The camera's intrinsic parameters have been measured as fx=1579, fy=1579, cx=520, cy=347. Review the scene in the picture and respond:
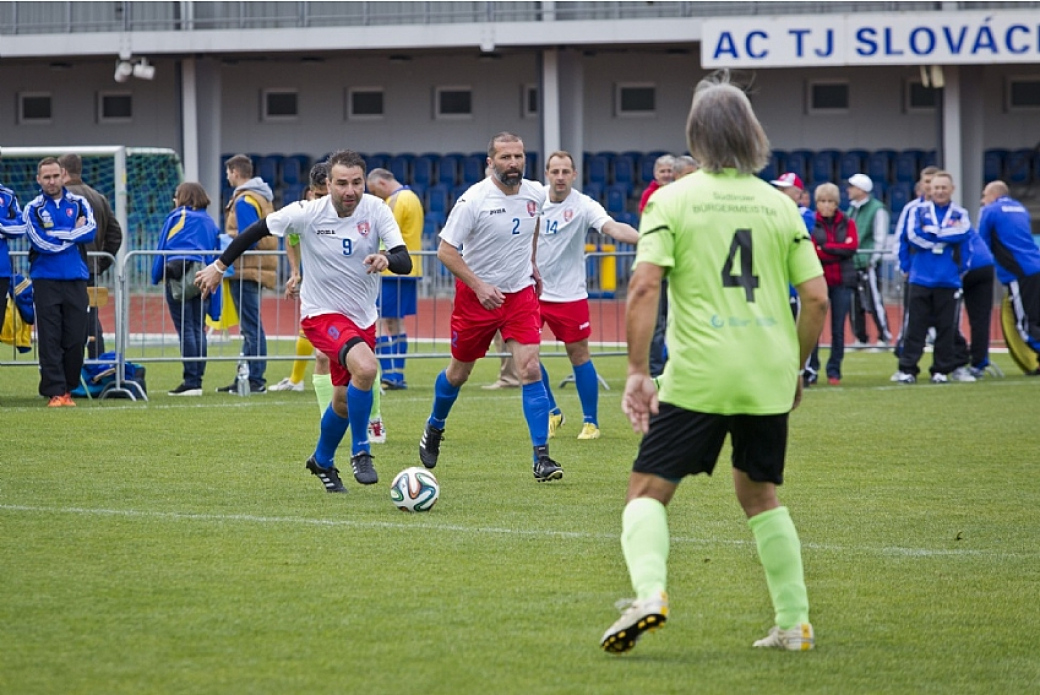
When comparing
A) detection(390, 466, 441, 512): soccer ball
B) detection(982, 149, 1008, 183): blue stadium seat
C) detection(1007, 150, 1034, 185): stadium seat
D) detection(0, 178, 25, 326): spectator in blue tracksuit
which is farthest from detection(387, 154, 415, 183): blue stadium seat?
detection(390, 466, 441, 512): soccer ball

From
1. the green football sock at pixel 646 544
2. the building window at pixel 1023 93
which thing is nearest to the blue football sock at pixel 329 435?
the green football sock at pixel 646 544

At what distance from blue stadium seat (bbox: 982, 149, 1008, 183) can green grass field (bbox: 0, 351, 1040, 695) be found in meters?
23.3

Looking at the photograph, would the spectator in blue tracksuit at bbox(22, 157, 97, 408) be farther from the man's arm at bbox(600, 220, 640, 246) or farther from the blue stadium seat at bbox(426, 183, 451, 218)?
the blue stadium seat at bbox(426, 183, 451, 218)

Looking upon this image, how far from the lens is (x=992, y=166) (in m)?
34.0

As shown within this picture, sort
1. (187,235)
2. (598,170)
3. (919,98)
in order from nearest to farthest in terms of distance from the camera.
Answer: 1. (187,235)
2. (598,170)
3. (919,98)

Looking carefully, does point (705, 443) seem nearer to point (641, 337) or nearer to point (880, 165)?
point (641, 337)

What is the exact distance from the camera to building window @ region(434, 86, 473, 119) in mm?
36875

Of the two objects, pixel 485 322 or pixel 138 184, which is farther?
pixel 138 184

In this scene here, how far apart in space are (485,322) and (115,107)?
3031cm

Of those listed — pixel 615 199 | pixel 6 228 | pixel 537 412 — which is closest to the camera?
pixel 537 412

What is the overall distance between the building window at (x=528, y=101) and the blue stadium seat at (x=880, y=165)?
7.70m

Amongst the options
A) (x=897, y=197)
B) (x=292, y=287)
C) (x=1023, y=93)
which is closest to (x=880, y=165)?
(x=897, y=197)

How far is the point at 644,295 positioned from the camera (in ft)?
16.9

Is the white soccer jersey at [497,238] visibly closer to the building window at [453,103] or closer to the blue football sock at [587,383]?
the blue football sock at [587,383]
